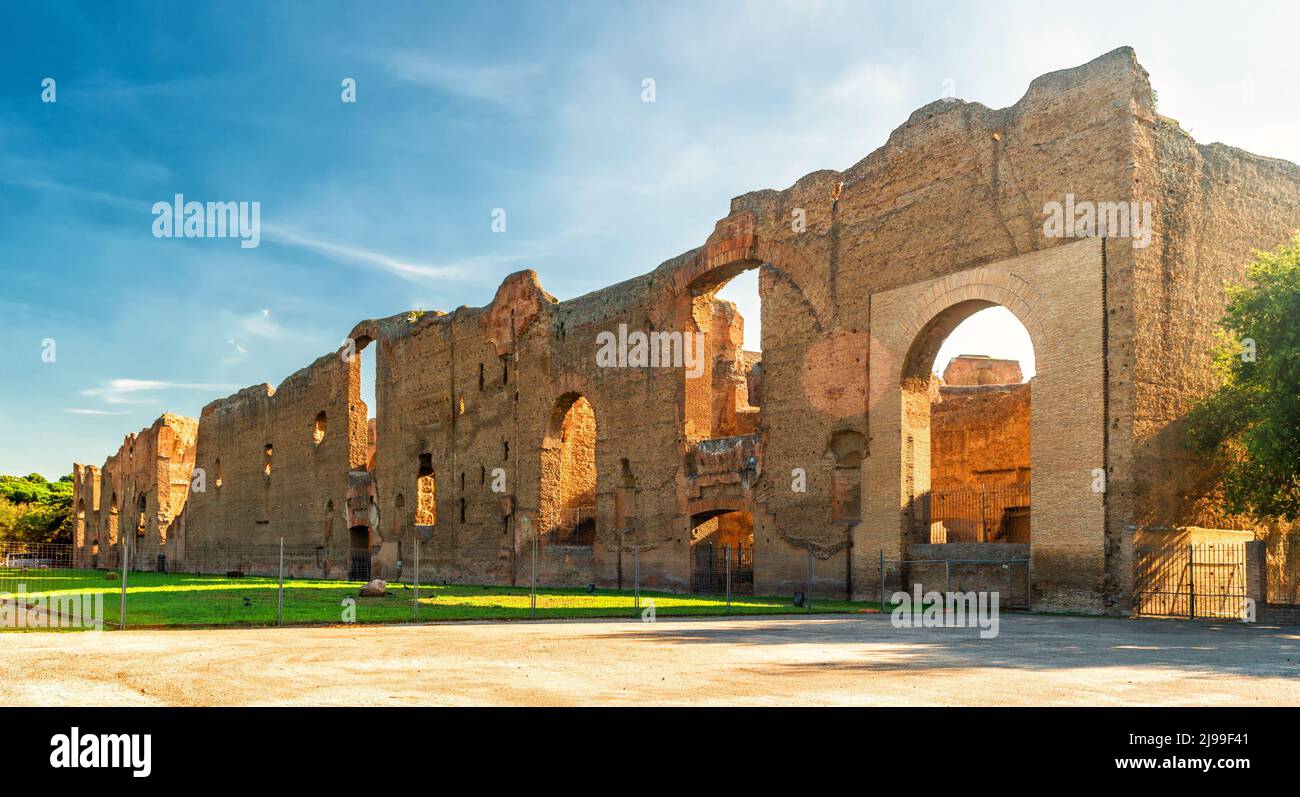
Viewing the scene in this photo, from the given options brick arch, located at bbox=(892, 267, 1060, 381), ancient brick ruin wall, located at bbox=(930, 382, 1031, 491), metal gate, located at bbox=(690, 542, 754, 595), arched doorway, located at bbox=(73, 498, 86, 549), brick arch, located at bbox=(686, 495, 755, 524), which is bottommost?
arched doorway, located at bbox=(73, 498, 86, 549)

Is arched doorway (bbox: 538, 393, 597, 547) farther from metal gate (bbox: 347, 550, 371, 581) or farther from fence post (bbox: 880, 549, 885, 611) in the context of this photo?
fence post (bbox: 880, 549, 885, 611)

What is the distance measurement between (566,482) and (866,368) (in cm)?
1031

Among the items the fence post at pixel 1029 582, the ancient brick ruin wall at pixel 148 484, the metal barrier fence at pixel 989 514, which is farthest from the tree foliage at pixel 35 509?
the fence post at pixel 1029 582

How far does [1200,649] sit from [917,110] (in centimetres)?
1181

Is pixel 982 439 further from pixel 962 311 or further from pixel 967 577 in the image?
pixel 967 577

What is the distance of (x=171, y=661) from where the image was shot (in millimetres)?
7934

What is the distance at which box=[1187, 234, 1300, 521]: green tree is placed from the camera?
14.2 metres

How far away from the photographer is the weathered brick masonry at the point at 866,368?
51.9 ft

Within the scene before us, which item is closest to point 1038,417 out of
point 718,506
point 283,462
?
point 718,506

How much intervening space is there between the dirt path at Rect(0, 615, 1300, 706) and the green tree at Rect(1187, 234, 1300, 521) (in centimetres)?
344

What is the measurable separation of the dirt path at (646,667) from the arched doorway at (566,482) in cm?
1519

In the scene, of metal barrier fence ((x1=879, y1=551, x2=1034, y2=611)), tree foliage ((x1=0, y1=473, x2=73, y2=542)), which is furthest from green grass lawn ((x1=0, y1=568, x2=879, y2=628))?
tree foliage ((x1=0, y1=473, x2=73, y2=542))

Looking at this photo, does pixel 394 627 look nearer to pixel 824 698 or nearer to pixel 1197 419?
pixel 824 698

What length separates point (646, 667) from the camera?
7660 mm
